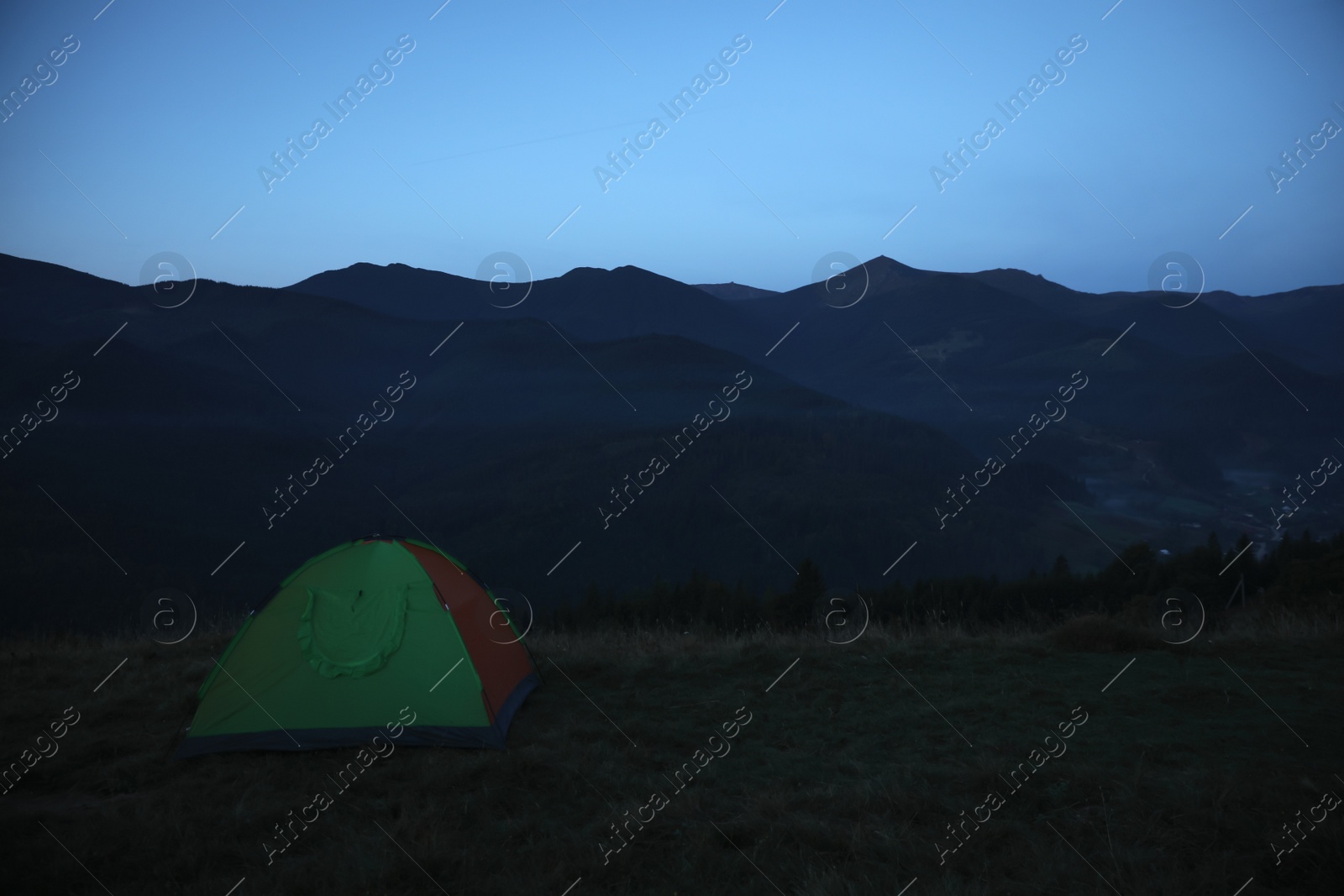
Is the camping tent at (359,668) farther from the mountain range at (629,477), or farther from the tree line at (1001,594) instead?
the mountain range at (629,477)

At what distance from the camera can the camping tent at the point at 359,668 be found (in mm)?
5957

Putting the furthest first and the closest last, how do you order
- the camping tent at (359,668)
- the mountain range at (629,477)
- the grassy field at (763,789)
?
the mountain range at (629,477)
the camping tent at (359,668)
the grassy field at (763,789)

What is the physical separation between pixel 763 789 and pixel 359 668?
11.3 ft

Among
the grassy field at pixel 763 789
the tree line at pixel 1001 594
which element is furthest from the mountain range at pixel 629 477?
the grassy field at pixel 763 789

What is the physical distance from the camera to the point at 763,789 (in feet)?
16.4

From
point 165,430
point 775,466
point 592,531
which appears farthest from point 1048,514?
point 165,430

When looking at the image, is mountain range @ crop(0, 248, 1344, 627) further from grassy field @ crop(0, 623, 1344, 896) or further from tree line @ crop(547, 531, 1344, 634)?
grassy field @ crop(0, 623, 1344, 896)

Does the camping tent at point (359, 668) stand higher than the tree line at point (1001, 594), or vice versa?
the camping tent at point (359, 668)

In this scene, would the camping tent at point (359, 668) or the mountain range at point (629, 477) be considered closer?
the camping tent at point (359, 668)

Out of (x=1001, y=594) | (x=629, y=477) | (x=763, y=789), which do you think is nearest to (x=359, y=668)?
(x=763, y=789)

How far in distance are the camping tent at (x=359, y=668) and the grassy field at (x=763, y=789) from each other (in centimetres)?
25

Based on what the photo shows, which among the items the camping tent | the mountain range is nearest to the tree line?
the camping tent

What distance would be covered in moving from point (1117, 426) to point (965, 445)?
21.3m

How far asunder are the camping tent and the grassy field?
25 centimetres
